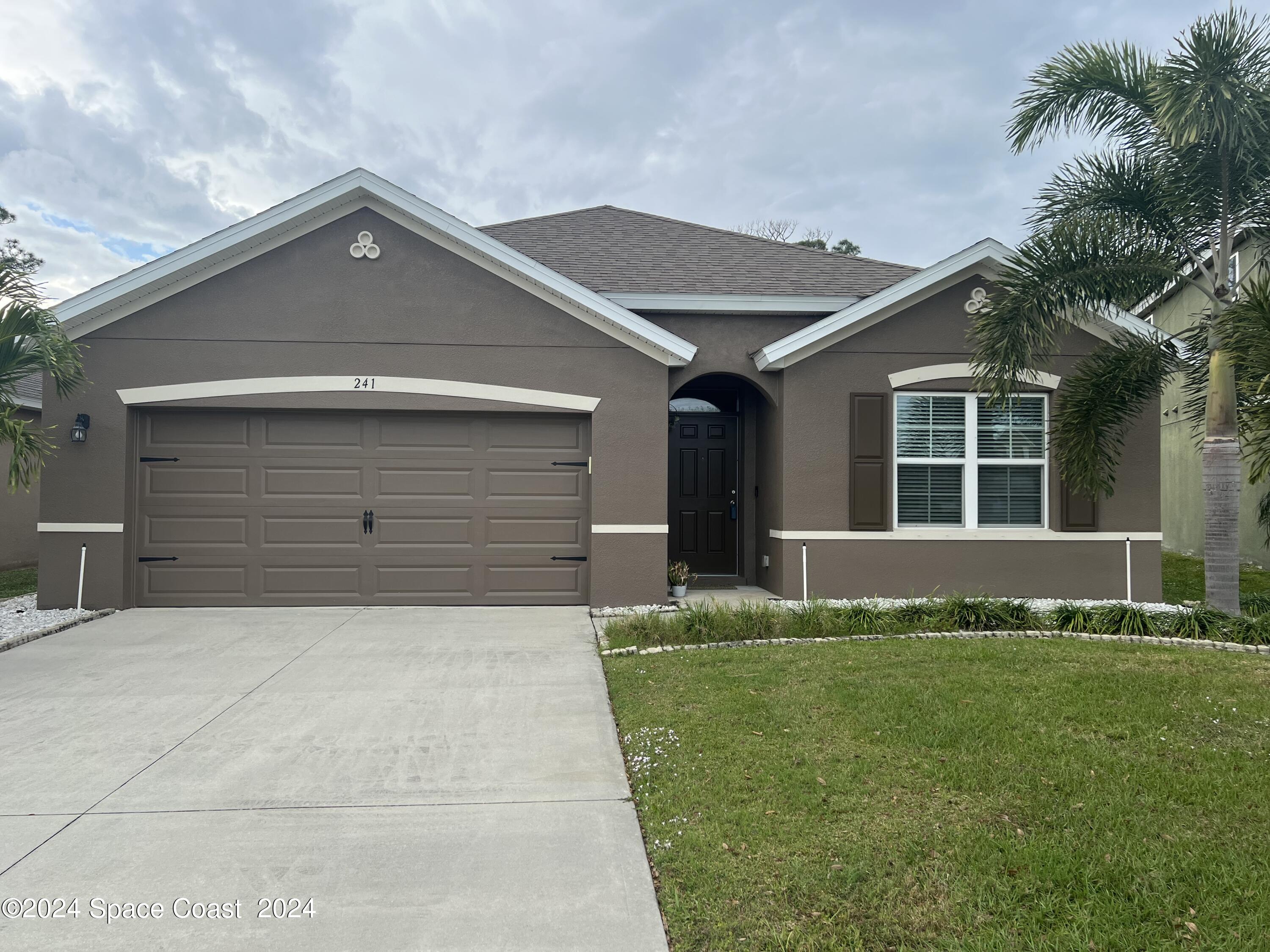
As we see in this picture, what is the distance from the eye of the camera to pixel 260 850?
10.8 feet

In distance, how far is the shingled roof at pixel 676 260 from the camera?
10.3 meters

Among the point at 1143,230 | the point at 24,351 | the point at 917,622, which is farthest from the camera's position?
the point at 1143,230

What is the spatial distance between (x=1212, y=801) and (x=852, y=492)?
596 cm

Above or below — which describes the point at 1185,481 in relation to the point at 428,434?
below

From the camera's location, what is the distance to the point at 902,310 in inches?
376

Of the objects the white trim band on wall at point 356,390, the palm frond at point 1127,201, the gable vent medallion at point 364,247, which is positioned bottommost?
the white trim band on wall at point 356,390

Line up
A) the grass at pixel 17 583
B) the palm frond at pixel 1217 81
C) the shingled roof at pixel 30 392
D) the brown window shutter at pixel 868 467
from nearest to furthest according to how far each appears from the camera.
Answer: the palm frond at pixel 1217 81 → the brown window shutter at pixel 868 467 → the grass at pixel 17 583 → the shingled roof at pixel 30 392

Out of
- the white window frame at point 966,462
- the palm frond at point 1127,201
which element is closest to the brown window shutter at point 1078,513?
the white window frame at point 966,462

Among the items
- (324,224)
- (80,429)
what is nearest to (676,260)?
(324,224)

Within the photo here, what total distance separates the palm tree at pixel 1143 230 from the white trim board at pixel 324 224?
3.94 m

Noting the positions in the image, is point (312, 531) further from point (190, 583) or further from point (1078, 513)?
point (1078, 513)

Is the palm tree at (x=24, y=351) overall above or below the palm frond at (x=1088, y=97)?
below

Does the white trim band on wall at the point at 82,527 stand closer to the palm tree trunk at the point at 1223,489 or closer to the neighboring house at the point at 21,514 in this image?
the neighboring house at the point at 21,514

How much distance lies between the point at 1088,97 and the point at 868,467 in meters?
4.65
